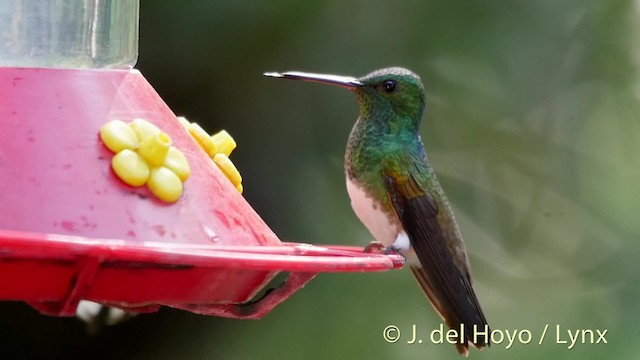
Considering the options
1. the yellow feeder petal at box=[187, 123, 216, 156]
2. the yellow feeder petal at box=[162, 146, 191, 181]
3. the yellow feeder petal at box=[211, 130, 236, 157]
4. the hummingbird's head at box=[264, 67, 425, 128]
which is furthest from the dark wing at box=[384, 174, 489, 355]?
the yellow feeder petal at box=[162, 146, 191, 181]

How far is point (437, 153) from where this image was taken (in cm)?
588

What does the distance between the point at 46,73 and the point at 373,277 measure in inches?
120

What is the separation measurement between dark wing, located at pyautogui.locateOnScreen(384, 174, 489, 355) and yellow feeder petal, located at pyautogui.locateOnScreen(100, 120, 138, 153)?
1.89m

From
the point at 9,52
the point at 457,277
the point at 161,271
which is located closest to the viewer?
the point at 161,271

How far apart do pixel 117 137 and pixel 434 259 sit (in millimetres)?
2061

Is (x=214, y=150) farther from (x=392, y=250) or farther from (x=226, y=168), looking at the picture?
(x=392, y=250)

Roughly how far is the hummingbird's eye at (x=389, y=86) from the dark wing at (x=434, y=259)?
31cm

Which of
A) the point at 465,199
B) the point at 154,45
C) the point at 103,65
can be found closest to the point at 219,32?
the point at 154,45

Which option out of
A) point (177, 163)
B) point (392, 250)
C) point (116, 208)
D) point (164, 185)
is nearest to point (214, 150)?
point (177, 163)

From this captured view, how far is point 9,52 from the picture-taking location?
8.85 feet

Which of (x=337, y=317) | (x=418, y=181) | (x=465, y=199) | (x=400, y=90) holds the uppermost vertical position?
(x=400, y=90)

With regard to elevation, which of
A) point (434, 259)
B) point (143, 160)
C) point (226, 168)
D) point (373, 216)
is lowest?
point (434, 259)

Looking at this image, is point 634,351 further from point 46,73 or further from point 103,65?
point 46,73

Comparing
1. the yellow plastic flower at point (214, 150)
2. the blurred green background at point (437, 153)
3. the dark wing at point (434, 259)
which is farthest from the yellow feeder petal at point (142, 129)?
the blurred green background at point (437, 153)
